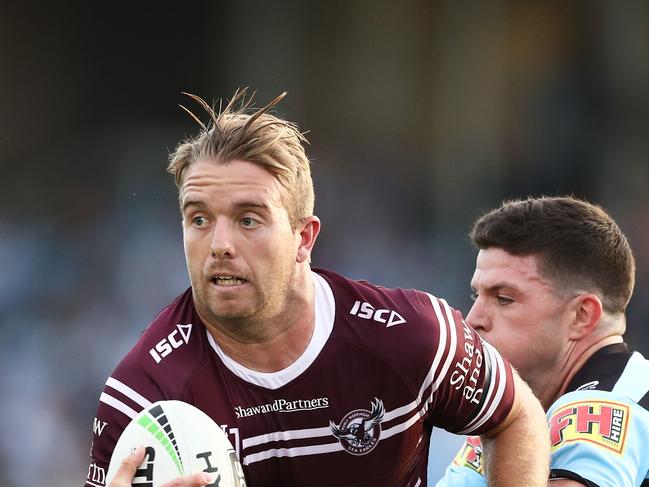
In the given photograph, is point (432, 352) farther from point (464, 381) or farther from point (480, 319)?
point (480, 319)

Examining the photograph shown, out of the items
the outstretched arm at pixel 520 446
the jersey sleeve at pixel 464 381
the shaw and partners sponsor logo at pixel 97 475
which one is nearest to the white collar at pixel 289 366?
the jersey sleeve at pixel 464 381

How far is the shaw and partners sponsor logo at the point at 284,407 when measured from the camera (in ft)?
11.5

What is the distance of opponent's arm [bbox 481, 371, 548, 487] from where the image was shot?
3.50 meters

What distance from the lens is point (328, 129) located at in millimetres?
9297

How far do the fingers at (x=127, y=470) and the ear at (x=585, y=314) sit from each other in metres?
1.89

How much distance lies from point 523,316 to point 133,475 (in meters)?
1.82

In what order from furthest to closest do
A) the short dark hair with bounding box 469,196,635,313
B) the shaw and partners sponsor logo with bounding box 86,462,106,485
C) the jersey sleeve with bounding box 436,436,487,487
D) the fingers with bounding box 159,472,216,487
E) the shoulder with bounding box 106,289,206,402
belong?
1. the short dark hair with bounding box 469,196,635,313
2. the jersey sleeve with bounding box 436,436,487,487
3. the shoulder with bounding box 106,289,206,402
4. the shaw and partners sponsor logo with bounding box 86,462,106,485
5. the fingers with bounding box 159,472,216,487

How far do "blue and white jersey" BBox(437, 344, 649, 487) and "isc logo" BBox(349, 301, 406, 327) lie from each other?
66 cm

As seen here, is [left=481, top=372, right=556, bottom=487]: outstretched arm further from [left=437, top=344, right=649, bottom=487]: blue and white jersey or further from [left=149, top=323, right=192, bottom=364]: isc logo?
[left=149, top=323, right=192, bottom=364]: isc logo

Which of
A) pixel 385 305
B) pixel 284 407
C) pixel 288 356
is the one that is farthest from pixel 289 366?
pixel 385 305

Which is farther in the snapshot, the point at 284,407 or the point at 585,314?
the point at 585,314

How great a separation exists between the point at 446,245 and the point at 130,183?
9.17 ft

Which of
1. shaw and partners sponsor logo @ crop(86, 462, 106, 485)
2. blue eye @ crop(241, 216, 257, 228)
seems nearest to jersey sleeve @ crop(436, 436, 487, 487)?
blue eye @ crop(241, 216, 257, 228)

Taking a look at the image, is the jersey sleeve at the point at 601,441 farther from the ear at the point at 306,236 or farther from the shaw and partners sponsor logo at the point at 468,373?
the ear at the point at 306,236
